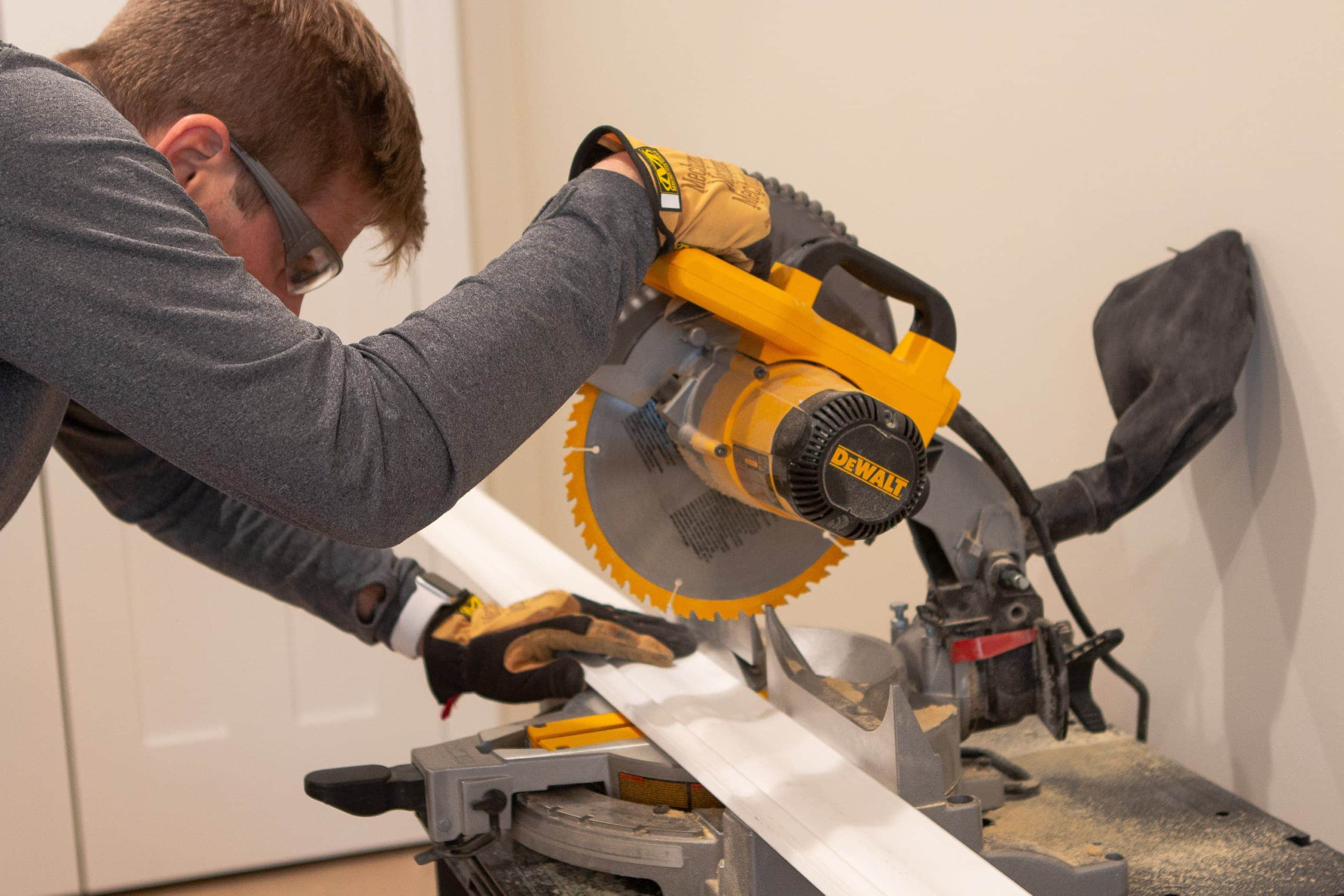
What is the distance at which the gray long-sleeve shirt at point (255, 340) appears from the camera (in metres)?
0.65

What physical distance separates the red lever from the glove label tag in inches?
17.6

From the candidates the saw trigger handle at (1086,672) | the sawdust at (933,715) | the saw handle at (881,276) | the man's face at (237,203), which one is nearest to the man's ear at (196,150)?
the man's face at (237,203)

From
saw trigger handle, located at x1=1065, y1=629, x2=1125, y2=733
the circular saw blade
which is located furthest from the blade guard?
saw trigger handle, located at x1=1065, y1=629, x2=1125, y2=733

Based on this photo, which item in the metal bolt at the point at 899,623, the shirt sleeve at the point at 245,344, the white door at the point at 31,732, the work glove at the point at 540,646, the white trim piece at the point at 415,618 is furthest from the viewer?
the white door at the point at 31,732

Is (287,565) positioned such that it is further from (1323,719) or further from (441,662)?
(1323,719)

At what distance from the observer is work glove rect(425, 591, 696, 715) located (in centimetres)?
115

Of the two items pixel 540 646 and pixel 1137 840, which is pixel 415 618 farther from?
pixel 1137 840

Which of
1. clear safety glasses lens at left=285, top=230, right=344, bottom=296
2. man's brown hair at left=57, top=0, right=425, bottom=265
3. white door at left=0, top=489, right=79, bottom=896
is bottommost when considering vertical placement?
white door at left=0, top=489, right=79, bottom=896

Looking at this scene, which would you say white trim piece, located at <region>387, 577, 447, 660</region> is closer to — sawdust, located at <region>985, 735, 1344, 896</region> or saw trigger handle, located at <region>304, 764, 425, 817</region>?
saw trigger handle, located at <region>304, 764, 425, 817</region>

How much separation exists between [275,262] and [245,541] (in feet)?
1.64

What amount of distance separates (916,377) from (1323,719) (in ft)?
1.63

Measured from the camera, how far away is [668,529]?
0.99m

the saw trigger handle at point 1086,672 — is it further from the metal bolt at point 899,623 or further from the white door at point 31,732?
the white door at point 31,732

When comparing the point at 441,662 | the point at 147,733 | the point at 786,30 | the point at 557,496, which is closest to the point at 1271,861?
the point at 441,662
